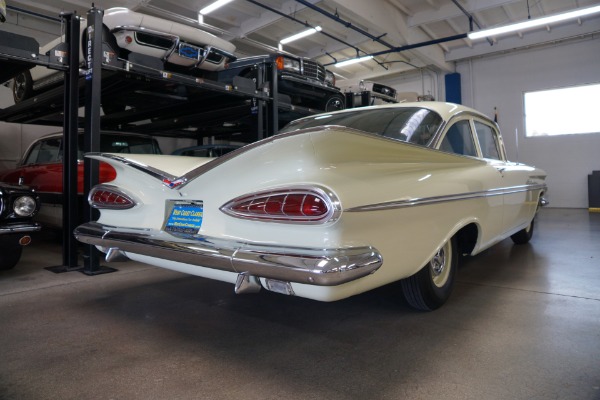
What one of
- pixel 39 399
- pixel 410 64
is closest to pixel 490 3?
pixel 410 64

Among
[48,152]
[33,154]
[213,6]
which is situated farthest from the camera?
[213,6]

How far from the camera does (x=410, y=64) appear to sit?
12.6m

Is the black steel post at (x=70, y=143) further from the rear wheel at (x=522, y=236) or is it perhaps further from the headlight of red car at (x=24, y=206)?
the rear wheel at (x=522, y=236)

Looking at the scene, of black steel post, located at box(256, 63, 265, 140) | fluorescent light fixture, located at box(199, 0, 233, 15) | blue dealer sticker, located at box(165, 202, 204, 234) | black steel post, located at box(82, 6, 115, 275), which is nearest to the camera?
blue dealer sticker, located at box(165, 202, 204, 234)

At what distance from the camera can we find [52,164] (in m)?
4.79

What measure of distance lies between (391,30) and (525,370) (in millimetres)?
9176

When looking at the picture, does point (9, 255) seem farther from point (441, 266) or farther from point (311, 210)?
point (441, 266)

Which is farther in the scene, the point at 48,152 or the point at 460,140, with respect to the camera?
the point at 48,152

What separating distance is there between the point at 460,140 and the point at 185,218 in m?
2.04

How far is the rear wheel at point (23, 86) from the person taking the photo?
4934mm

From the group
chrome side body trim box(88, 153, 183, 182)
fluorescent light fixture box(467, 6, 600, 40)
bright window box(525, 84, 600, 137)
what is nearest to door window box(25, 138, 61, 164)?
chrome side body trim box(88, 153, 183, 182)

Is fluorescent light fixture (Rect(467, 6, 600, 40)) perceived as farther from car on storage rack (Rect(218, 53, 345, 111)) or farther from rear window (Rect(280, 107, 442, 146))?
rear window (Rect(280, 107, 442, 146))

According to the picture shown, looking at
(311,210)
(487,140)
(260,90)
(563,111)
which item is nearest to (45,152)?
(260,90)

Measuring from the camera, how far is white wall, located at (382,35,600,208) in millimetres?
10805
